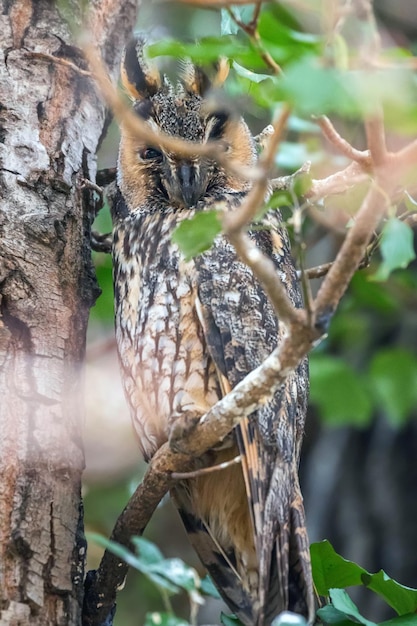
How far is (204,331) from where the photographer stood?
2.03 m

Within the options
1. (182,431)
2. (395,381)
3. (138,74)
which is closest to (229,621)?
(182,431)

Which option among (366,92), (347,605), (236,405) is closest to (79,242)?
(236,405)

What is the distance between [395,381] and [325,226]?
678 mm

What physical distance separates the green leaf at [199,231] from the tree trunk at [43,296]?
0.64 metres

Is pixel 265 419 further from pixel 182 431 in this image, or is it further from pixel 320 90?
pixel 320 90

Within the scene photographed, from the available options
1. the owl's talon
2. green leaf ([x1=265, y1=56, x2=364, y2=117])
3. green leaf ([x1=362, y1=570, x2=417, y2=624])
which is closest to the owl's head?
the owl's talon

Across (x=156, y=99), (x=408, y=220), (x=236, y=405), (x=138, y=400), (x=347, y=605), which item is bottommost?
(x=347, y=605)

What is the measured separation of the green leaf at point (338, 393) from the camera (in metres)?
2.89

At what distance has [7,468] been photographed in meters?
1.70

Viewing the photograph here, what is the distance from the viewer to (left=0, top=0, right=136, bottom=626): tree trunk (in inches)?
66.4

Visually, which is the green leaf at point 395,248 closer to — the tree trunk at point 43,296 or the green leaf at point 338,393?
the tree trunk at point 43,296

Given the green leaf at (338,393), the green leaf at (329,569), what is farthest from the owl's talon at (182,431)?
the green leaf at (338,393)

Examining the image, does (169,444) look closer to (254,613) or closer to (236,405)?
(236,405)

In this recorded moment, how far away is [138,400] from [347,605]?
790 millimetres
